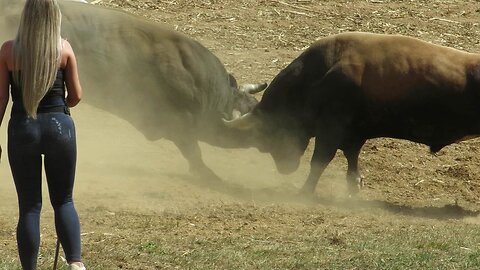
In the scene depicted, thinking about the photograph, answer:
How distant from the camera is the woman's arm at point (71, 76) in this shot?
6461mm

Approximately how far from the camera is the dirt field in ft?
29.5

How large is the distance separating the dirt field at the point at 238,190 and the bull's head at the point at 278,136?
0.31 metres

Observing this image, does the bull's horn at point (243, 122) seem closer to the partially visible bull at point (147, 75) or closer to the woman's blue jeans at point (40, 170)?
the partially visible bull at point (147, 75)

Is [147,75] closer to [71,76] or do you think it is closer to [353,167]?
[353,167]

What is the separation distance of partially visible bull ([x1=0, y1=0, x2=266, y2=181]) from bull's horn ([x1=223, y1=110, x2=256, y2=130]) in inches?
5.5

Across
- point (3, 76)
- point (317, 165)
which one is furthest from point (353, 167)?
point (3, 76)

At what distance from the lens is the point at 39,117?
640 cm

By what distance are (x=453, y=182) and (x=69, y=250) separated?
6634mm

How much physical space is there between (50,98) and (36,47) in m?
0.35

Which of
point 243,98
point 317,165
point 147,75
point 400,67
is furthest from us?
point 243,98

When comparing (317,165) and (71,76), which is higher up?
(71,76)

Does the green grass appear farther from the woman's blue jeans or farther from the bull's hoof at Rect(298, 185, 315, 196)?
the woman's blue jeans

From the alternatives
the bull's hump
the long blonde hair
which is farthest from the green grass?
the long blonde hair

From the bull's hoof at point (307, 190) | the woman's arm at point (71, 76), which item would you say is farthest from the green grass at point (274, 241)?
the woman's arm at point (71, 76)
